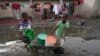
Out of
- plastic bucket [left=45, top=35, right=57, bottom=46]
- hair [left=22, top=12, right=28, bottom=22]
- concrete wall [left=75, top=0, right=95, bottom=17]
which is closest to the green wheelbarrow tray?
hair [left=22, top=12, right=28, bottom=22]

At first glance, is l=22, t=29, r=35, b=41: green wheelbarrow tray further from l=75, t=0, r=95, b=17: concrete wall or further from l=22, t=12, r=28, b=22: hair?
l=75, t=0, r=95, b=17: concrete wall

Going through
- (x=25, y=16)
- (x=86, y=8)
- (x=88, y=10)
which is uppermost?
(x=25, y=16)

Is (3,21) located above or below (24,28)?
below

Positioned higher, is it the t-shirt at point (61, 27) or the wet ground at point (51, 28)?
the t-shirt at point (61, 27)

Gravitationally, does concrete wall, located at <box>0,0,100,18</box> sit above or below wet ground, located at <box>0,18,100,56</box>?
above

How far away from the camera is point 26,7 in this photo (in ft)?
71.1

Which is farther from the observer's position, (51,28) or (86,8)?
(86,8)

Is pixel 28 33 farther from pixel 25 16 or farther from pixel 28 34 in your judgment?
pixel 25 16

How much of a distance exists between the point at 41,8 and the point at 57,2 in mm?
1129

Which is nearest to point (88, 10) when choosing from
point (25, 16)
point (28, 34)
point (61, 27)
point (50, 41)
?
point (61, 27)

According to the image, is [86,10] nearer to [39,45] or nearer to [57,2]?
[57,2]

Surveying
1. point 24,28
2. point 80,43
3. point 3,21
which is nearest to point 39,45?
point 24,28

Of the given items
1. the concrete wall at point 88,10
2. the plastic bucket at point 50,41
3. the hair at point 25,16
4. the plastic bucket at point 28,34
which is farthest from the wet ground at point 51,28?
the plastic bucket at point 50,41

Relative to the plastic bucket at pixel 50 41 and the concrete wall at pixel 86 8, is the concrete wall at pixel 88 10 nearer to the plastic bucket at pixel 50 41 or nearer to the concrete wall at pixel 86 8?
the concrete wall at pixel 86 8
